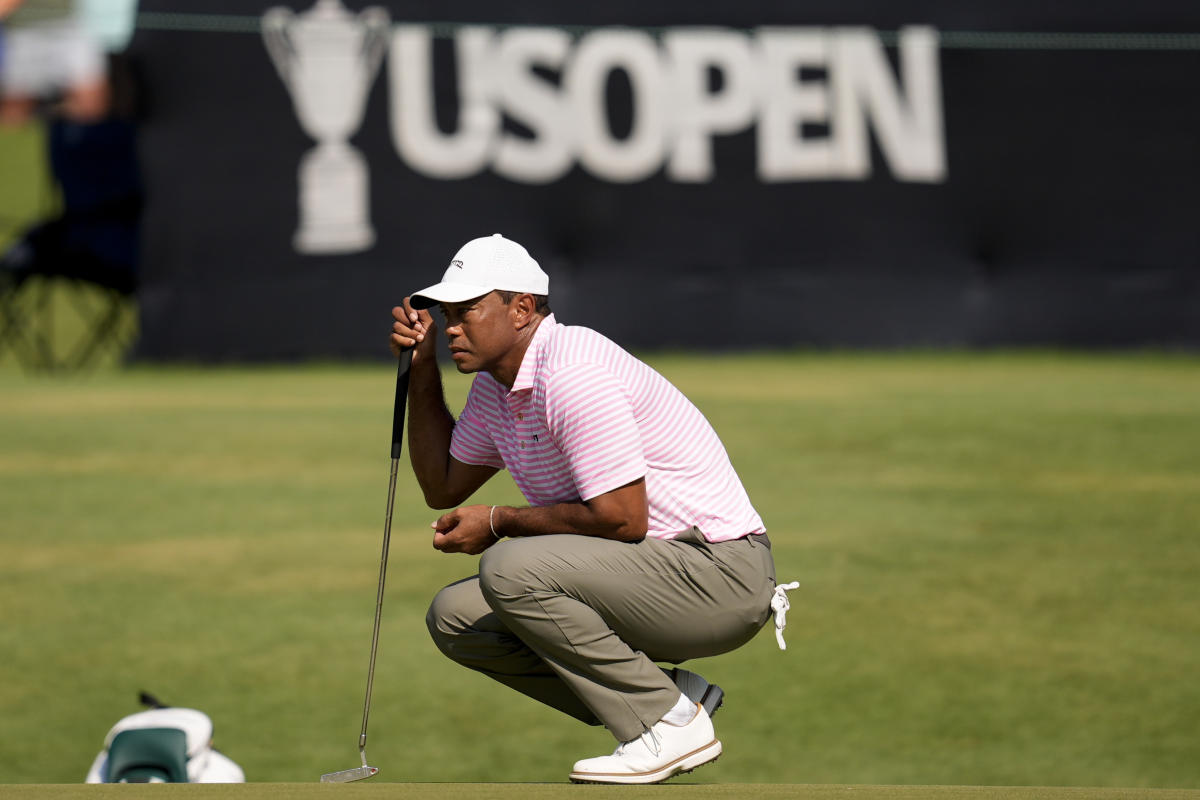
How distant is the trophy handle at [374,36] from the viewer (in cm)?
1555

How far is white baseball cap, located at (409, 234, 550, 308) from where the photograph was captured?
436 centimetres

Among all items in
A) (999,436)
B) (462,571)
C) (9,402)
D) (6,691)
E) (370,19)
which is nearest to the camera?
(6,691)

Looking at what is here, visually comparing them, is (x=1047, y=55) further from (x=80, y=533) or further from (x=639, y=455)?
(x=639, y=455)

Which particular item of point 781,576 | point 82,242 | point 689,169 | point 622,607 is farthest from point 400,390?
point 82,242

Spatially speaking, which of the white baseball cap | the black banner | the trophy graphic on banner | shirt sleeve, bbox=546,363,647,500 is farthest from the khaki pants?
the trophy graphic on banner

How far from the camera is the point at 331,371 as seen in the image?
15.9 metres

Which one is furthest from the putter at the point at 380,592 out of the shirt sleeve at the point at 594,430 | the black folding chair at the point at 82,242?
the black folding chair at the point at 82,242

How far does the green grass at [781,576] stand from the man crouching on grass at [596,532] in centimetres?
55

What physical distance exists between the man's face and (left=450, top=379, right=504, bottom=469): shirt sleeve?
0.84ft

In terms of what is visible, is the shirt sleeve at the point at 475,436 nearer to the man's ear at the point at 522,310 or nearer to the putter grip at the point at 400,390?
the putter grip at the point at 400,390

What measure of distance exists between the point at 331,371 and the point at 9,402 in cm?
300

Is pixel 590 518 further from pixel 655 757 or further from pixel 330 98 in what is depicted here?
pixel 330 98

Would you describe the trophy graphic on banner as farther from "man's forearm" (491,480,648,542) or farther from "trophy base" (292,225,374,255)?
"man's forearm" (491,480,648,542)

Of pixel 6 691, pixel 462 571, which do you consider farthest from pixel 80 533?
pixel 6 691
